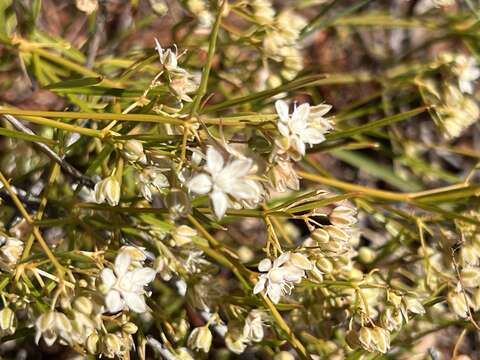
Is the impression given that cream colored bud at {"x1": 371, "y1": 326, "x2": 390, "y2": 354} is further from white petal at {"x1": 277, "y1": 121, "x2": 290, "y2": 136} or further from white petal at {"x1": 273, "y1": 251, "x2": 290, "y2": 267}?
white petal at {"x1": 277, "y1": 121, "x2": 290, "y2": 136}

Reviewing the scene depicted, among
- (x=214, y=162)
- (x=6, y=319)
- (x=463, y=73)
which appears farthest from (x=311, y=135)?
(x=463, y=73)

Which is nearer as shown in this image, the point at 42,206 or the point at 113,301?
the point at 113,301

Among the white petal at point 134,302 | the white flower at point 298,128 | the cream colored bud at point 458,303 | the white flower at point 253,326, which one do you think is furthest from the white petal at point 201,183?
the cream colored bud at point 458,303

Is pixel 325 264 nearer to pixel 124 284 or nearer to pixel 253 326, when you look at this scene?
pixel 253 326

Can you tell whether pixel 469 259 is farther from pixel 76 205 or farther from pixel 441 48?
pixel 441 48

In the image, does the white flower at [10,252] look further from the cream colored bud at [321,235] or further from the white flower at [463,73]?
the white flower at [463,73]

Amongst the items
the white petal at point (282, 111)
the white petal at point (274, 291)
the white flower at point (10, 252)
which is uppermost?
the white petal at point (282, 111)
